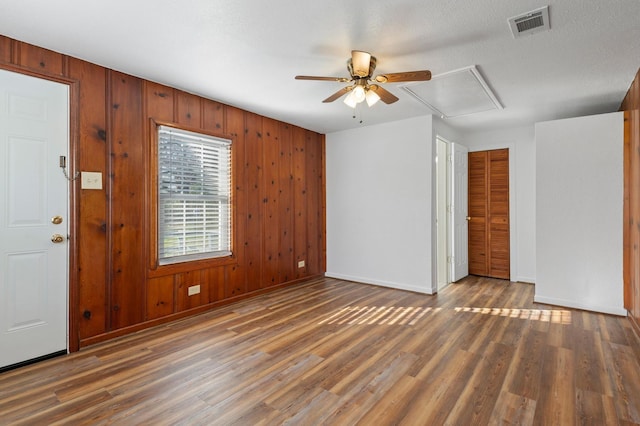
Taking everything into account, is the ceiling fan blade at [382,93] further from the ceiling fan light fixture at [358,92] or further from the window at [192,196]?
the window at [192,196]

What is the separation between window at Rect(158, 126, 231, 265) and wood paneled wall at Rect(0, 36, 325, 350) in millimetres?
125

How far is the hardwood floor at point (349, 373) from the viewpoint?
1.86 meters

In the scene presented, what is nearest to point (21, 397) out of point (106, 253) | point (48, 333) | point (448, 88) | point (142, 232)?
point (48, 333)

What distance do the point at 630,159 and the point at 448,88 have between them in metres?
2.01

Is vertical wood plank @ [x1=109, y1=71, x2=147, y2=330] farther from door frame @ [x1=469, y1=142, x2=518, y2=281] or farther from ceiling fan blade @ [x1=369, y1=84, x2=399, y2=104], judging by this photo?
door frame @ [x1=469, y1=142, x2=518, y2=281]

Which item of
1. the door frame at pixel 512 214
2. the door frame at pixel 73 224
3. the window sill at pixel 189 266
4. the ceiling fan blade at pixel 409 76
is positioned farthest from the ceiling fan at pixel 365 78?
the door frame at pixel 512 214

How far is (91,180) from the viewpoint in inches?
109

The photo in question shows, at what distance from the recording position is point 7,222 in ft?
7.81

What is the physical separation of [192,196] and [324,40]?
7.26ft

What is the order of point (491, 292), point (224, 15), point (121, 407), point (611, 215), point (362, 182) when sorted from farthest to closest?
point (362, 182) < point (491, 292) < point (611, 215) < point (224, 15) < point (121, 407)

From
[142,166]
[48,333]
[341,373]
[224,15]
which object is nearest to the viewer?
[224,15]

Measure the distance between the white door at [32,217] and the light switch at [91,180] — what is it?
0.12 meters

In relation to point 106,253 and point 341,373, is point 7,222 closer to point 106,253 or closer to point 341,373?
point 106,253

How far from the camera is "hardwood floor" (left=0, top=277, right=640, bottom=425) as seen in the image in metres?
1.86
